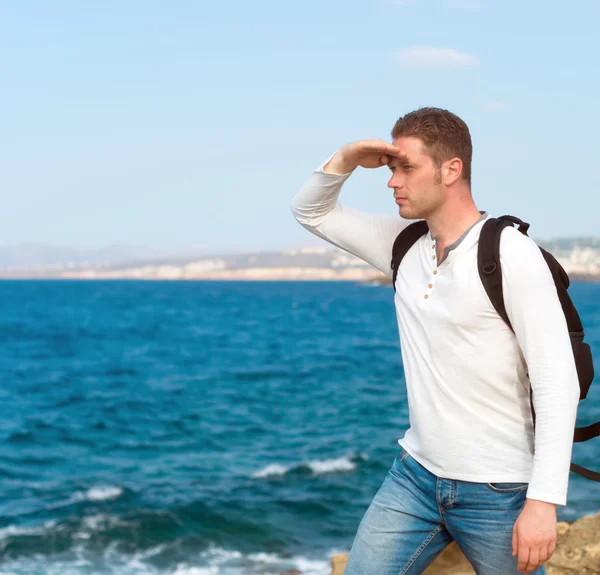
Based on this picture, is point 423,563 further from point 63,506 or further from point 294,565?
point 63,506

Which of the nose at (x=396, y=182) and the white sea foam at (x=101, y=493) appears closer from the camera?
the nose at (x=396, y=182)

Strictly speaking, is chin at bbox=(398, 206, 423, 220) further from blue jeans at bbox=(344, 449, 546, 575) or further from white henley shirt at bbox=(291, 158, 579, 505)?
blue jeans at bbox=(344, 449, 546, 575)

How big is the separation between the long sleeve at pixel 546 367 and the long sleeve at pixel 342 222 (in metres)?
0.88

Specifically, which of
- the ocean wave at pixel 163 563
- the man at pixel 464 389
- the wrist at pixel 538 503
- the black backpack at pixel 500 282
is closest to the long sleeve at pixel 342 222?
the man at pixel 464 389

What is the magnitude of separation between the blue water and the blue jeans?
20.6ft

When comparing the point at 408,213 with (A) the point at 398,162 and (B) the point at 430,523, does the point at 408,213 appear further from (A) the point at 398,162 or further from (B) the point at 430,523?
(B) the point at 430,523

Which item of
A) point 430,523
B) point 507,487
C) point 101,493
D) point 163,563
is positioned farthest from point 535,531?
point 101,493

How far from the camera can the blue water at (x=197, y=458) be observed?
1033 cm

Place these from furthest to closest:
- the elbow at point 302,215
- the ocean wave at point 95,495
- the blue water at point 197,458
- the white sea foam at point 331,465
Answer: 1. the white sea foam at point 331,465
2. the ocean wave at point 95,495
3. the blue water at point 197,458
4. the elbow at point 302,215

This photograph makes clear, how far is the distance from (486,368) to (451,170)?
0.79 meters

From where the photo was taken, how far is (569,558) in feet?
17.6

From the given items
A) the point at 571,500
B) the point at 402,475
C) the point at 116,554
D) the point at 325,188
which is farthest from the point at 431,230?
→ the point at 571,500

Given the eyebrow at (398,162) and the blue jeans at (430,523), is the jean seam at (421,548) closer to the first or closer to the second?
the blue jeans at (430,523)

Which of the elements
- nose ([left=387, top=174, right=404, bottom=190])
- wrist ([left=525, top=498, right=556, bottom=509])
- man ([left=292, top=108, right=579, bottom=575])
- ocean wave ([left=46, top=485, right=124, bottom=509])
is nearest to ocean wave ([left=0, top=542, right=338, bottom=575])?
ocean wave ([left=46, top=485, right=124, bottom=509])
